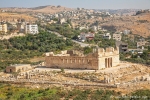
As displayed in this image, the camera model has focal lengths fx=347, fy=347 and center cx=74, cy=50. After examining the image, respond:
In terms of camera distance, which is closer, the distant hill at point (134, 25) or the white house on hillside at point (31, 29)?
the white house on hillside at point (31, 29)

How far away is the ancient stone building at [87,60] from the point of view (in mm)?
32812

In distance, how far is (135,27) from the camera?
105062mm

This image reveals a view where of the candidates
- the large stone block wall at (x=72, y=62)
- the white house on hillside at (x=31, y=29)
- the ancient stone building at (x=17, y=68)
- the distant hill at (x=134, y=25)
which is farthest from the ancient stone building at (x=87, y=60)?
the distant hill at (x=134, y=25)

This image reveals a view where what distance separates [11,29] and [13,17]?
1425 inches

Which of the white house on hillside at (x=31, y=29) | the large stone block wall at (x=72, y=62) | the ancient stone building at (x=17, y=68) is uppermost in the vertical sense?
the white house on hillside at (x=31, y=29)

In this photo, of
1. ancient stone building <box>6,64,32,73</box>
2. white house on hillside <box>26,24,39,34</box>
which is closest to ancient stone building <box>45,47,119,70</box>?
ancient stone building <box>6,64,32,73</box>

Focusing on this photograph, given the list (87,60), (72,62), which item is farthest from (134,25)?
(87,60)

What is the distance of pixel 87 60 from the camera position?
109ft

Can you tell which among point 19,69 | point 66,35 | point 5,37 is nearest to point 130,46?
point 66,35

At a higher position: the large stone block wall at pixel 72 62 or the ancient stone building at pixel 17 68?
the large stone block wall at pixel 72 62

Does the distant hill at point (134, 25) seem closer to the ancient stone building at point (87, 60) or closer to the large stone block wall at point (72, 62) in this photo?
the ancient stone building at point (87, 60)

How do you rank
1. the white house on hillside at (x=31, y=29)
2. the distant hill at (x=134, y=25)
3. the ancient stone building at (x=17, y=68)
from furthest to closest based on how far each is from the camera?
1. the distant hill at (x=134, y=25)
2. the white house on hillside at (x=31, y=29)
3. the ancient stone building at (x=17, y=68)

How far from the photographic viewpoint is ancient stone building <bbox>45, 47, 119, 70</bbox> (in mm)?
32812

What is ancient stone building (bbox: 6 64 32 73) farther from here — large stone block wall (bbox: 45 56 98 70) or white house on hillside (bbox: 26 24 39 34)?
white house on hillside (bbox: 26 24 39 34)
